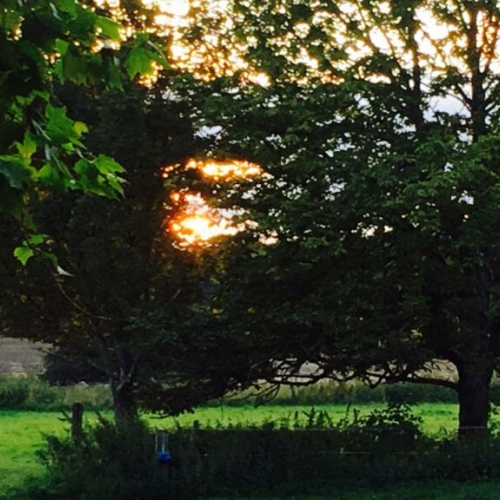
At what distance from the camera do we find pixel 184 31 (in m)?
19.3

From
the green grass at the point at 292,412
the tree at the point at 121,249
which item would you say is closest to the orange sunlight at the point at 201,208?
the tree at the point at 121,249

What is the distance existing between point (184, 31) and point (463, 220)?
21.3 ft

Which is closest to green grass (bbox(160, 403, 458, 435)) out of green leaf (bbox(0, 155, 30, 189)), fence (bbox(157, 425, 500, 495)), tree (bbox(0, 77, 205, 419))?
tree (bbox(0, 77, 205, 419))

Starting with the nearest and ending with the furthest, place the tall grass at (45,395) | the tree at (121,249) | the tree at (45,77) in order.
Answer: the tree at (45,77), the tree at (121,249), the tall grass at (45,395)

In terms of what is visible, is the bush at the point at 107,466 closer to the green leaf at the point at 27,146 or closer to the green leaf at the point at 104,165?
the green leaf at the point at 104,165

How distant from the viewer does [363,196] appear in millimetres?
16062

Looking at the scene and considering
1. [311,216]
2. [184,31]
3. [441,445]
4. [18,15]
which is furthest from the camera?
[184,31]

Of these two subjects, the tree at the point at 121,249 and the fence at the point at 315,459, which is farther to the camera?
the tree at the point at 121,249

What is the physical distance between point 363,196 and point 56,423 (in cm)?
1944

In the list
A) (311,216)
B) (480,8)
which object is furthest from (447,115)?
(311,216)

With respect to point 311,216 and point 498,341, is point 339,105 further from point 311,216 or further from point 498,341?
point 498,341

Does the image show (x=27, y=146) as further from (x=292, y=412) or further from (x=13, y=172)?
(x=292, y=412)

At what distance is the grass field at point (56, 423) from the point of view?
1958 centimetres

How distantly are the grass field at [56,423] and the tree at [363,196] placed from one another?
5.85 feet
